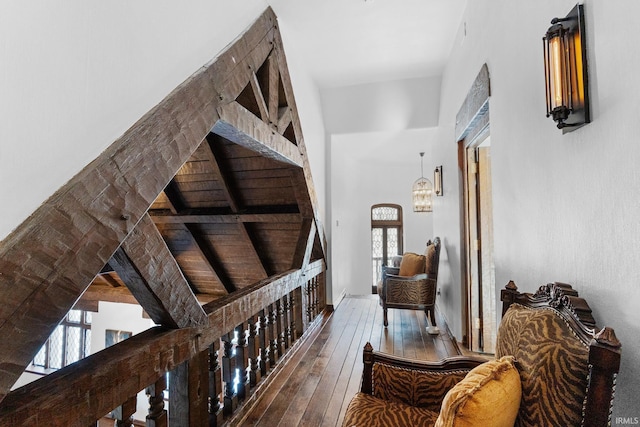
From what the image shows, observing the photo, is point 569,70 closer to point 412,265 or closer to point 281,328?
point 281,328

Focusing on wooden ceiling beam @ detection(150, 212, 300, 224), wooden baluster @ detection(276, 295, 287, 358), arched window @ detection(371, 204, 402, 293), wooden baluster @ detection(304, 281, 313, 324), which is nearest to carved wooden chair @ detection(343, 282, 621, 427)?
wooden baluster @ detection(276, 295, 287, 358)

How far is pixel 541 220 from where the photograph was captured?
151 cm

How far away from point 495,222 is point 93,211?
7.65 feet

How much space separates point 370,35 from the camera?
333cm

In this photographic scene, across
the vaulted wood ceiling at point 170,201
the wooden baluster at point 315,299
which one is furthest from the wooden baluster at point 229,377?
the wooden baluster at point 315,299

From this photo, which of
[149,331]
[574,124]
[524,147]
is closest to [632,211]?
[574,124]

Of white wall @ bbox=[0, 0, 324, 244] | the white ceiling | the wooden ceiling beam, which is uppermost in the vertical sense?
the white ceiling

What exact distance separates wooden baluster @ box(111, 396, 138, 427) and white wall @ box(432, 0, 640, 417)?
1779 mm

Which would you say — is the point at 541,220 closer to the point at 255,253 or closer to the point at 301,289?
the point at 301,289

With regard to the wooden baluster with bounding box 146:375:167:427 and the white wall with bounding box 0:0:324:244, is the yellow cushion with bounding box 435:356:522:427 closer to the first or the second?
the wooden baluster with bounding box 146:375:167:427

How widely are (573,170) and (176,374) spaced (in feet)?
6.86

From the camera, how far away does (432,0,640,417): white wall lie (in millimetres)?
943

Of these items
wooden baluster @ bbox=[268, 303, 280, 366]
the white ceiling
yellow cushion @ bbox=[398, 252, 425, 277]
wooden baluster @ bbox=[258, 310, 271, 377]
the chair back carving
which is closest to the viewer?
the chair back carving

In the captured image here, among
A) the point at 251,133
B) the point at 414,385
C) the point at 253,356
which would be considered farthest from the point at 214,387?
the point at 251,133
